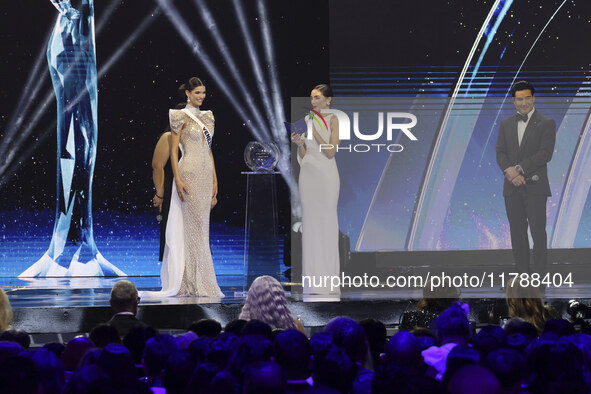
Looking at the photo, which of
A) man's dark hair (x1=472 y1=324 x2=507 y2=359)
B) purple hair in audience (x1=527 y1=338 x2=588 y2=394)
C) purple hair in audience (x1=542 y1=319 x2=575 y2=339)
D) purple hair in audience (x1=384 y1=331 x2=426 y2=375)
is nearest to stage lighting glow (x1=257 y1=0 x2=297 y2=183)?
purple hair in audience (x1=542 y1=319 x2=575 y2=339)

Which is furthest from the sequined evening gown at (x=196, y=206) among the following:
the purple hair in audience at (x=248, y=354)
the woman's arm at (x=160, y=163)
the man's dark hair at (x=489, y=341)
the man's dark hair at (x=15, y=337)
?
the purple hair in audience at (x=248, y=354)

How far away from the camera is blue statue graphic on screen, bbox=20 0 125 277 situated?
807cm

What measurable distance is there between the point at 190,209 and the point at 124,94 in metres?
2.66

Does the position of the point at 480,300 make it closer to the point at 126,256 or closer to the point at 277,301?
the point at 277,301

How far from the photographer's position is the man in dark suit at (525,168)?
554cm

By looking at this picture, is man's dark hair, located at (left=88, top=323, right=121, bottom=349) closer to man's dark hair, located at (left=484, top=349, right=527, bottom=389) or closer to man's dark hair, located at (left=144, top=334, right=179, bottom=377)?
man's dark hair, located at (left=144, top=334, right=179, bottom=377)

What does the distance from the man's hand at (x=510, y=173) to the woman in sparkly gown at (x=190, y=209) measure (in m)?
1.90

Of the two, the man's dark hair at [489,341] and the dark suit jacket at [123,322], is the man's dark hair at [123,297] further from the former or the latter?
the man's dark hair at [489,341]

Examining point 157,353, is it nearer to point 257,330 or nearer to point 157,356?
point 157,356

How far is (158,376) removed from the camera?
6.89ft

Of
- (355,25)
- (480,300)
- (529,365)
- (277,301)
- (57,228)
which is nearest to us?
(529,365)

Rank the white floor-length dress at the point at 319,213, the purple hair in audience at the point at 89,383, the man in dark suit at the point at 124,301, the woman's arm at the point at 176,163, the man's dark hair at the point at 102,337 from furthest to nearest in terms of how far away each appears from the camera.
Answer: the woman's arm at the point at 176,163 < the white floor-length dress at the point at 319,213 < the man in dark suit at the point at 124,301 < the man's dark hair at the point at 102,337 < the purple hair in audience at the point at 89,383

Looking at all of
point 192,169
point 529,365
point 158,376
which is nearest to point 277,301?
point 158,376

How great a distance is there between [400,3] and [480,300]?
199 cm
